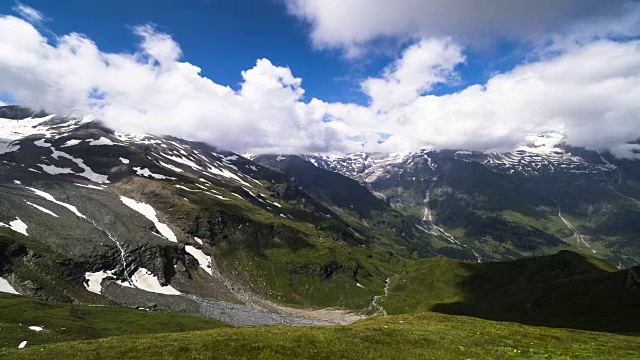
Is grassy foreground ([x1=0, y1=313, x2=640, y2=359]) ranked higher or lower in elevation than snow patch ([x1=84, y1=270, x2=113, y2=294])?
higher

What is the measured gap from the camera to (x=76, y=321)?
127312mm

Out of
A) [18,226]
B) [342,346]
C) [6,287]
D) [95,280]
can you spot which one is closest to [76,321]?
[6,287]

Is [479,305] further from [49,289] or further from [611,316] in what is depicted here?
[49,289]

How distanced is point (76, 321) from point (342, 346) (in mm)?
131553

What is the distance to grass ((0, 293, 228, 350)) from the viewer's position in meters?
98.8

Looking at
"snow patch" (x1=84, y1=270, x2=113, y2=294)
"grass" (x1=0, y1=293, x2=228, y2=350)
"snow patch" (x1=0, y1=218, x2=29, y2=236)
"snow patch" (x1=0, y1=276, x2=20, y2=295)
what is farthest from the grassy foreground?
"snow patch" (x1=0, y1=218, x2=29, y2=236)

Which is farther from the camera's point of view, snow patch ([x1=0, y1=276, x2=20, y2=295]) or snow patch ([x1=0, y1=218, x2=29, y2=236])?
snow patch ([x1=0, y1=218, x2=29, y2=236])

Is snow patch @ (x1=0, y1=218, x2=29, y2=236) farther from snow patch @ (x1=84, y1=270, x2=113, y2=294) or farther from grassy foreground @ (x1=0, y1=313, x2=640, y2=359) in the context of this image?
grassy foreground @ (x1=0, y1=313, x2=640, y2=359)

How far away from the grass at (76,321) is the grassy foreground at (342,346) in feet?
240

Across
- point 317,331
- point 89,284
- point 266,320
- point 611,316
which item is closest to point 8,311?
point 89,284

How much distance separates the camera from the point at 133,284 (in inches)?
7682

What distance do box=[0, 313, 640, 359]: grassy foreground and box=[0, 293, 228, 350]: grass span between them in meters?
73.2

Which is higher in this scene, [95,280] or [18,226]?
[18,226]

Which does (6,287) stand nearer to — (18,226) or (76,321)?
(18,226)
